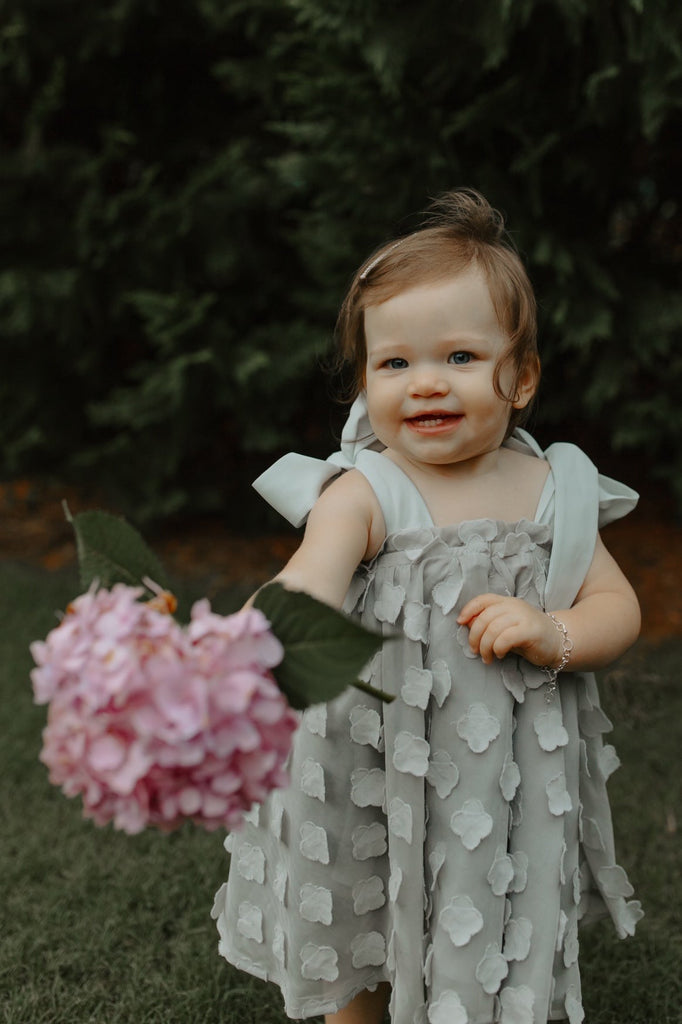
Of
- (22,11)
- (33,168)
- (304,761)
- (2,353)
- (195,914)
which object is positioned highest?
(22,11)

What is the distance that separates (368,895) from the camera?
5.80 ft

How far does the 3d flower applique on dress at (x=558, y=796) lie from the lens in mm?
1663

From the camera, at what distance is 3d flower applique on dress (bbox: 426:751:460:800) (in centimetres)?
164

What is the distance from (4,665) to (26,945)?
151 centimetres

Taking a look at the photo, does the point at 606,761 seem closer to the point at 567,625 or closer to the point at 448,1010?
the point at 567,625

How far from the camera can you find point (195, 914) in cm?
240

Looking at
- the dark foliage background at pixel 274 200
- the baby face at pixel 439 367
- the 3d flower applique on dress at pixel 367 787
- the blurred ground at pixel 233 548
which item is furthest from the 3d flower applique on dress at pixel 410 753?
the blurred ground at pixel 233 548

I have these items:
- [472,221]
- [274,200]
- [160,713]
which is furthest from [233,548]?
[160,713]

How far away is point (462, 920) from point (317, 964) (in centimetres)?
29

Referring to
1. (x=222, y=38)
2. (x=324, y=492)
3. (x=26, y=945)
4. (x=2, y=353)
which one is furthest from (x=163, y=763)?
(x=222, y=38)

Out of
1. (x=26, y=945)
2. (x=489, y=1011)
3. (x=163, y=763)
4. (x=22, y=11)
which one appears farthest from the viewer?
(x=22, y=11)

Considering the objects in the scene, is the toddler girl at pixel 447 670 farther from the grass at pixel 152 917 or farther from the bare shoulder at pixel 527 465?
the grass at pixel 152 917

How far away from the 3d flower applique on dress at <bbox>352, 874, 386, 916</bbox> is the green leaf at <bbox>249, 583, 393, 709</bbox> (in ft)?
2.45

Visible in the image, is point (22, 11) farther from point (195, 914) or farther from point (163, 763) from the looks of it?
point (163, 763)
